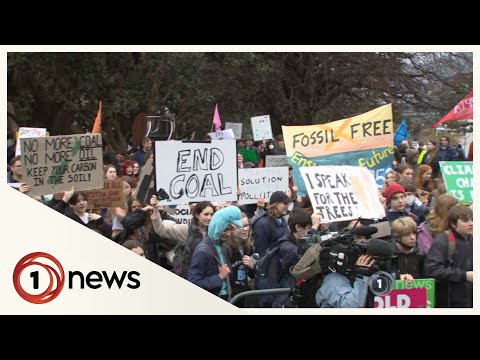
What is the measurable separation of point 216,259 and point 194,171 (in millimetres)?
2406

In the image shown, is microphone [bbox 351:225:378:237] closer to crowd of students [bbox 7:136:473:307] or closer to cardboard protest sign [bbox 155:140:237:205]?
crowd of students [bbox 7:136:473:307]

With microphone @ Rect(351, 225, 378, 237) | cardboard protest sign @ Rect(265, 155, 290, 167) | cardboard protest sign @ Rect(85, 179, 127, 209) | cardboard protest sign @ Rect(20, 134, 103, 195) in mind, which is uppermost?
cardboard protest sign @ Rect(265, 155, 290, 167)

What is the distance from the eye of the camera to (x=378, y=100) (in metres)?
25.6

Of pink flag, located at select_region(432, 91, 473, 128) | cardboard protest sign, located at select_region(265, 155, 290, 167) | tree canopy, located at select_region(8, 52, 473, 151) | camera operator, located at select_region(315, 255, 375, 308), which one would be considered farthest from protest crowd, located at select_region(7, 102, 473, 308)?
tree canopy, located at select_region(8, 52, 473, 151)

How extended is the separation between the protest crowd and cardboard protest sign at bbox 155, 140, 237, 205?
0.01 metres

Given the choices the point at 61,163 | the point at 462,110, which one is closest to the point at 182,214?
the point at 61,163

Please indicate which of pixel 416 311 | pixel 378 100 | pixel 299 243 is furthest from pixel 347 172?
pixel 378 100

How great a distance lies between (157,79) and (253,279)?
1433 cm

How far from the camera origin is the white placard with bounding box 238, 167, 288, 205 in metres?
9.99

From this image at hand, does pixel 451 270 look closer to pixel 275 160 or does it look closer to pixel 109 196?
pixel 109 196

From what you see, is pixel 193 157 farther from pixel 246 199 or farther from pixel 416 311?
pixel 416 311

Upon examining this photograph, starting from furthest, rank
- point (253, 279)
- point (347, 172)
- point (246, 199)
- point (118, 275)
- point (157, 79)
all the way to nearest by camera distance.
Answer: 1. point (157, 79)
2. point (246, 199)
3. point (347, 172)
4. point (253, 279)
5. point (118, 275)
